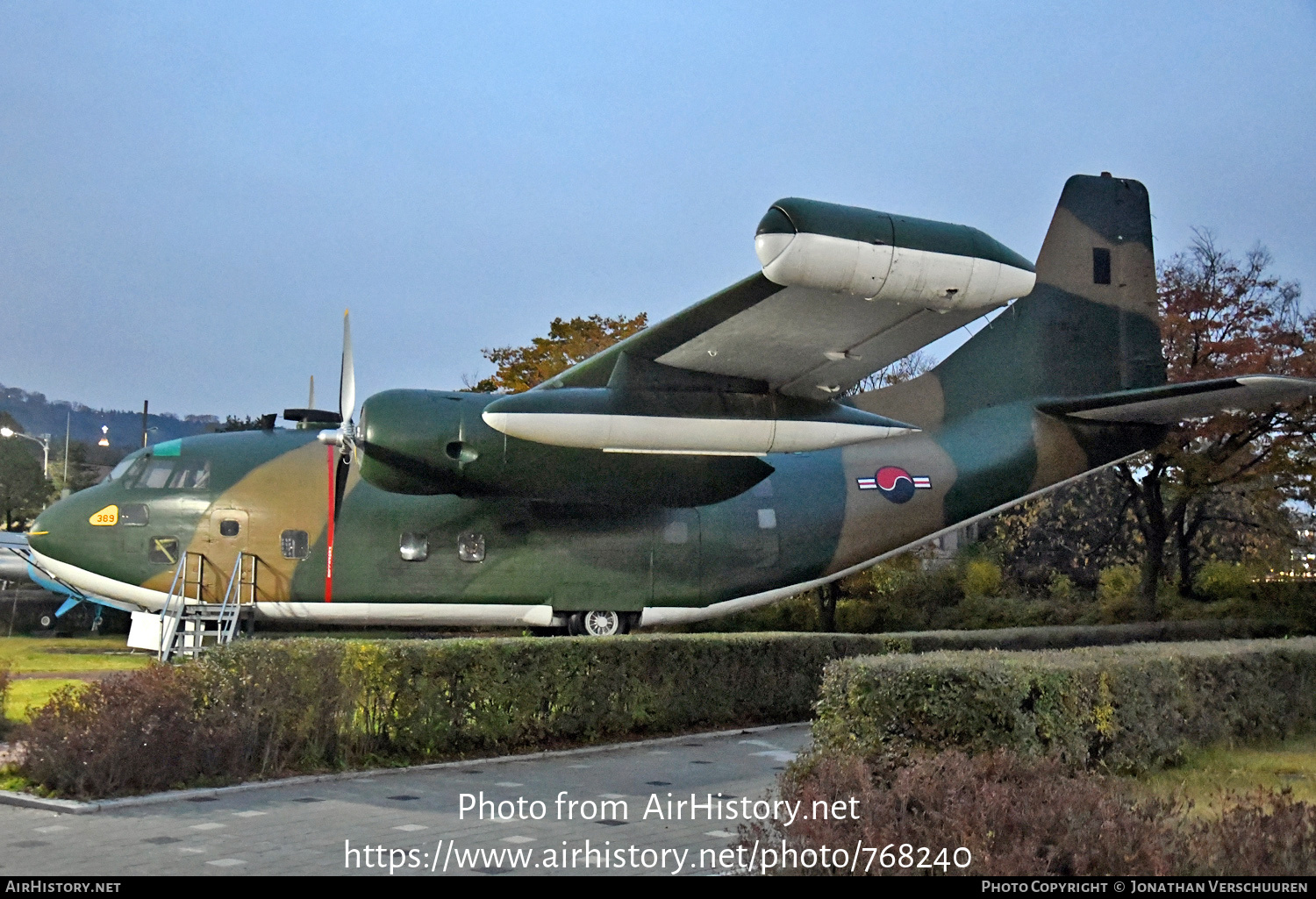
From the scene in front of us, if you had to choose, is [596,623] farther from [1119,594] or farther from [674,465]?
[1119,594]

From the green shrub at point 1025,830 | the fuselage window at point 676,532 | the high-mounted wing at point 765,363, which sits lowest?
the green shrub at point 1025,830

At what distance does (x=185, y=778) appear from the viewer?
30.8ft

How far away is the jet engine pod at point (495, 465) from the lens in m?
14.9

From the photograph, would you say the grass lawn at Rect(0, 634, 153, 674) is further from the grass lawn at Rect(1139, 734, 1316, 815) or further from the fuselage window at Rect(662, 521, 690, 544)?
the grass lawn at Rect(1139, 734, 1316, 815)

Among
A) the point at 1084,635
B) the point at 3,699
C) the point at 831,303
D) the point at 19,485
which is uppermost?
the point at 19,485

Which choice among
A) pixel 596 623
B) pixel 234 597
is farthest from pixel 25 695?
pixel 596 623

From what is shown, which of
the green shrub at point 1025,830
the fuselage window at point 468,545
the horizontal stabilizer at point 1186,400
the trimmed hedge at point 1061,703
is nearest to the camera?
the green shrub at point 1025,830

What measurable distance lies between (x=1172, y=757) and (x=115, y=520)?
15.4 meters

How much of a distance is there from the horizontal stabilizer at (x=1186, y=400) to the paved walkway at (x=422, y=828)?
8.40 m

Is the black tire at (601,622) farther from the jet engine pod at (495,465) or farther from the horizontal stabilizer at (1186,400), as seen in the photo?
the horizontal stabilizer at (1186,400)

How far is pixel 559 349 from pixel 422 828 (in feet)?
88.8

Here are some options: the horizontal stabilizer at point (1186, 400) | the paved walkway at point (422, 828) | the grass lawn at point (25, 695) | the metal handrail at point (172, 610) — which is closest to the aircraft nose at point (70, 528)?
the metal handrail at point (172, 610)

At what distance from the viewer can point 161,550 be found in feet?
58.4

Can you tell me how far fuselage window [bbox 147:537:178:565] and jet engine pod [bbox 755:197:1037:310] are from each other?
12.2 m
